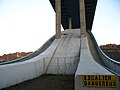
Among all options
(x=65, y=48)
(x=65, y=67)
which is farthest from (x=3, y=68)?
(x=65, y=48)

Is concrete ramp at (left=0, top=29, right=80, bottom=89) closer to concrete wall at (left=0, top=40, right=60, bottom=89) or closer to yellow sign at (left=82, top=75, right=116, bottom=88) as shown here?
concrete wall at (left=0, top=40, right=60, bottom=89)

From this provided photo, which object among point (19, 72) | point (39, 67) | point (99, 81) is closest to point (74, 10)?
point (39, 67)

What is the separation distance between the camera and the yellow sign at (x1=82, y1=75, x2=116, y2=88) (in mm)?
6371

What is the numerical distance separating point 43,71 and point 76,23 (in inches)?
1443

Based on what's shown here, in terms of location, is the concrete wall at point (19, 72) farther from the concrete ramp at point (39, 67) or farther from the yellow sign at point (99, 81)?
the yellow sign at point (99, 81)

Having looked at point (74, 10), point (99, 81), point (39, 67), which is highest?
point (74, 10)

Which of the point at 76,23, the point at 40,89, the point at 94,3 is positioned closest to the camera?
the point at 40,89

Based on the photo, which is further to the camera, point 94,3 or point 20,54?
point 20,54

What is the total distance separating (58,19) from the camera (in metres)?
24.2

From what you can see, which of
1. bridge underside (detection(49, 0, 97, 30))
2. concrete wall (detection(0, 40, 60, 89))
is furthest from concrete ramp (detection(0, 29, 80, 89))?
bridge underside (detection(49, 0, 97, 30))

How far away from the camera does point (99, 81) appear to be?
6.46 meters

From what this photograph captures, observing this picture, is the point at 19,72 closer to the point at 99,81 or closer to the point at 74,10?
the point at 99,81

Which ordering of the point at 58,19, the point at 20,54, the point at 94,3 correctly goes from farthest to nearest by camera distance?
1. the point at 20,54
2. the point at 94,3
3. the point at 58,19

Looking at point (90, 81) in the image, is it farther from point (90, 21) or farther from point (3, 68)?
point (90, 21)
